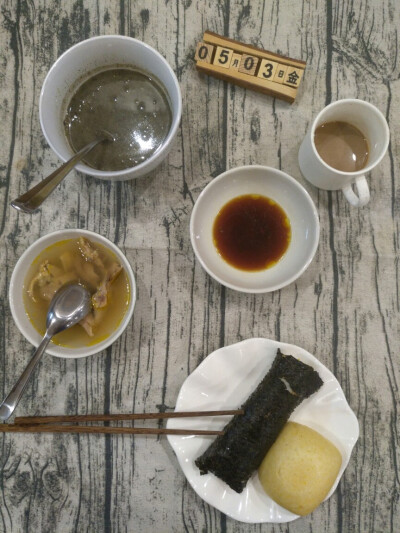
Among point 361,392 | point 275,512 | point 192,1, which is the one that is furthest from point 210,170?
point 275,512

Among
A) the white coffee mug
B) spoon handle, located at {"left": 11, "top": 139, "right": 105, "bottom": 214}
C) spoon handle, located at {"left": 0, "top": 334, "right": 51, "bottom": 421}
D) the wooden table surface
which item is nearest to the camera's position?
spoon handle, located at {"left": 11, "top": 139, "right": 105, "bottom": 214}

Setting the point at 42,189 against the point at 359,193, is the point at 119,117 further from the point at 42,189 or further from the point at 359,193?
the point at 359,193

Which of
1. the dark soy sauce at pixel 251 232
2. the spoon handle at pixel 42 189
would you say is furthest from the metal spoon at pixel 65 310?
the dark soy sauce at pixel 251 232

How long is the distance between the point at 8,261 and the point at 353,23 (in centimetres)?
131

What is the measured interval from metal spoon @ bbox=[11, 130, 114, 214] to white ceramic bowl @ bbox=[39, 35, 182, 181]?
4 centimetres

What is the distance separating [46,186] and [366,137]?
920 mm

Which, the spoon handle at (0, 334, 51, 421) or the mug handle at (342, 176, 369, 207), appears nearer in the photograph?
the spoon handle at (0, 334, 51, 421)

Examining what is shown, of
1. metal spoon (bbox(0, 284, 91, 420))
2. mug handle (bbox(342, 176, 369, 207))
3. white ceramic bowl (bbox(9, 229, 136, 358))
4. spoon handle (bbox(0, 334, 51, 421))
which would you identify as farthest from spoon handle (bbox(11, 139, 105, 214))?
mug handle (bbox(342, 176, 369, 207))

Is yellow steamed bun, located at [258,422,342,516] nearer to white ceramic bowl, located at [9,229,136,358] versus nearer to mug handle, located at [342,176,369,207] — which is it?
white ceramic bowl, located at [9,229,136,358]

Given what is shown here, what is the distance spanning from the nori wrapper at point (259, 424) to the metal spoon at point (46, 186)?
0.77 meters

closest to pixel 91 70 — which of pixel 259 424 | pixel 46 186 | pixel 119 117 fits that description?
pixel 119 117

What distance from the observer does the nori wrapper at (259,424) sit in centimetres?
121

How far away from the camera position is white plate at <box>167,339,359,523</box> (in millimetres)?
1251

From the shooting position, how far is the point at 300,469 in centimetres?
117
